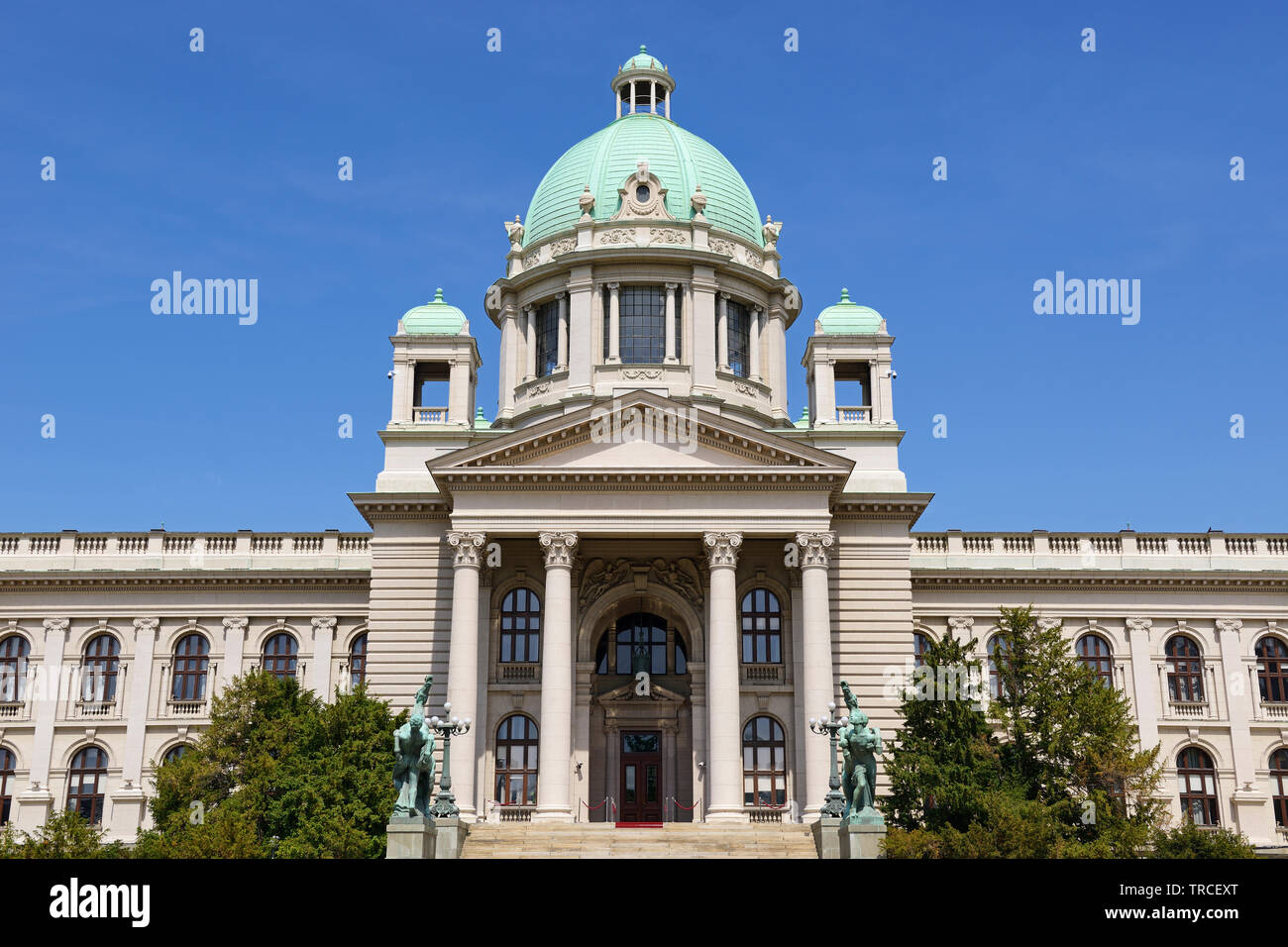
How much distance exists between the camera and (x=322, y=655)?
5556 centimetres

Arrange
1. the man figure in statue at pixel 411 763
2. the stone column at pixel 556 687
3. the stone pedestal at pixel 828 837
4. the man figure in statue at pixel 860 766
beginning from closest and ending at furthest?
the man figure in statue at pixel 411 763, the man figure in statue at pixel 860 766, the stone pedestal at pixel 828 837, the stone column at pixel 556 687

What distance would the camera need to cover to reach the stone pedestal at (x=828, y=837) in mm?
37906

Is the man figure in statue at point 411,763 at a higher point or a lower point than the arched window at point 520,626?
lower

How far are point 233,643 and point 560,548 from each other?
56.0ft

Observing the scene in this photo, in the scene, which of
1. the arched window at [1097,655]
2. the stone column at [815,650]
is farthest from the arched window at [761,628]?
the arched window at [1097,655]

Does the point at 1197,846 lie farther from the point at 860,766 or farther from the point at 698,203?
the point at 698,203

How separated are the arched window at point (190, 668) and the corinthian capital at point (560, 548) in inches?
695

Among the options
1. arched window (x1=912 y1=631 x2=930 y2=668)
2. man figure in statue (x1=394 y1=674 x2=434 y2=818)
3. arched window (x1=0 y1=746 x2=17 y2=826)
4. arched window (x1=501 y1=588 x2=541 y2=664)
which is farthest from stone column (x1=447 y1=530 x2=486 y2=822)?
arched window (x1=0 y1=746 x2=17 y2=826)

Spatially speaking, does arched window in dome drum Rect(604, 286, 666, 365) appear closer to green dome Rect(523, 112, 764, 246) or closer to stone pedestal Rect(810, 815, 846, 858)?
green dome Rect(523, 112, 764, 246)

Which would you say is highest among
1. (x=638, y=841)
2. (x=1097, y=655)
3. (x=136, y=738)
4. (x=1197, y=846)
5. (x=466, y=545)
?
(x=466, y=545)

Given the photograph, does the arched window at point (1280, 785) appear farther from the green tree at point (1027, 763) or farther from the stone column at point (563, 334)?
the stone column at point (563, 334)

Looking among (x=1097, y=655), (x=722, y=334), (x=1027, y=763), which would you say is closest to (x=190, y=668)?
(x=722, y=334)

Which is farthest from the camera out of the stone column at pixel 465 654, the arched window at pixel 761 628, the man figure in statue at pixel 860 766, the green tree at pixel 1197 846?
the arched window at pixel 761 628
